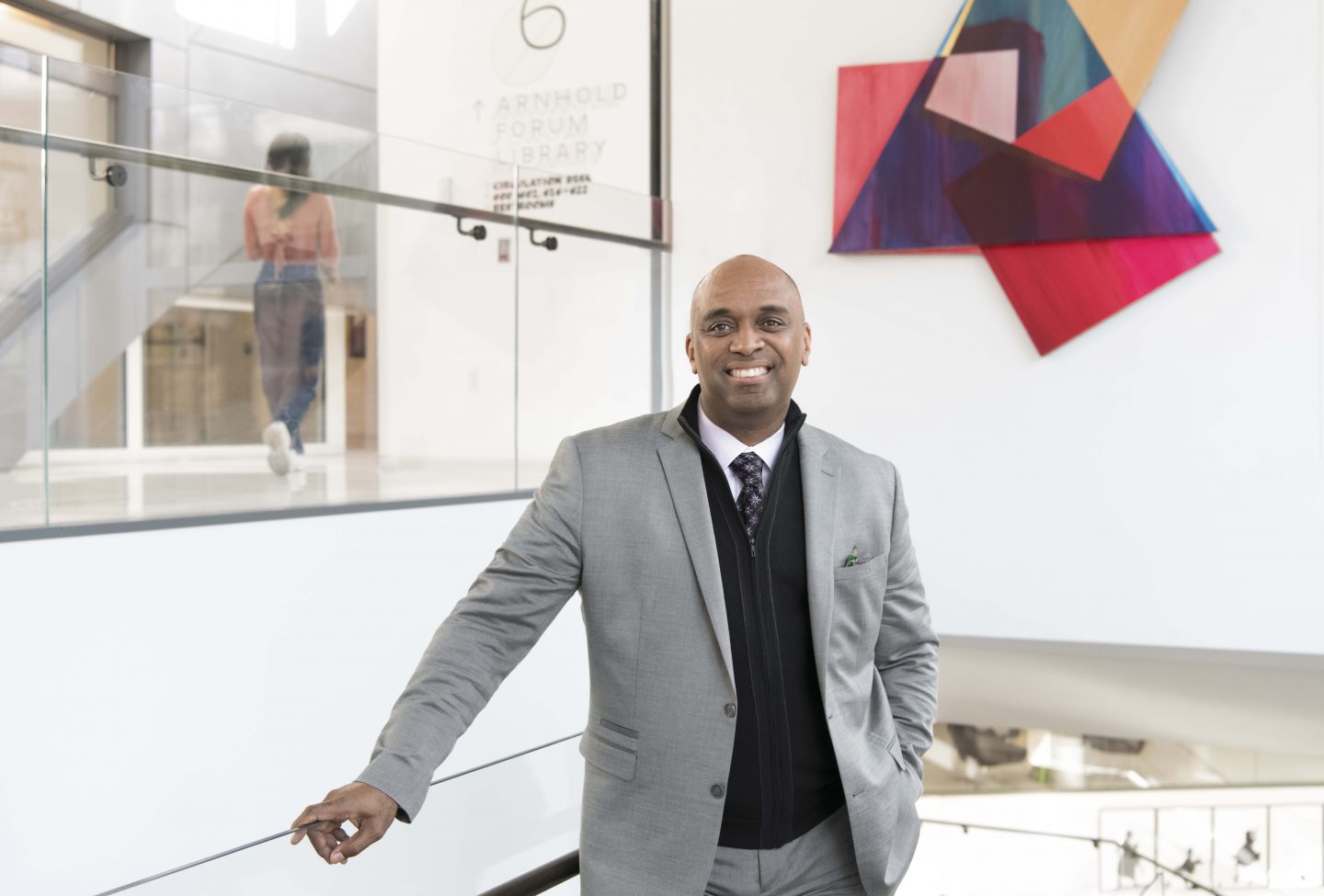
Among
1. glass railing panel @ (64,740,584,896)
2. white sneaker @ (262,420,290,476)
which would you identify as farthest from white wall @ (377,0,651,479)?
glass railing panel @ (64,740,584,896)

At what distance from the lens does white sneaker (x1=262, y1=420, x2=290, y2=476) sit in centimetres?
349

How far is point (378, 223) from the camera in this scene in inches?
148

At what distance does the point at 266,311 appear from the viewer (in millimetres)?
3473

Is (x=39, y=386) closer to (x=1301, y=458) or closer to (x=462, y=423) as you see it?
(x=462, y=423)

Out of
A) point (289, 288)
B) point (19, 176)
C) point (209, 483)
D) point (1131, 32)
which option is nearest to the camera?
point (19, 176)

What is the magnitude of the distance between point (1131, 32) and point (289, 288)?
3.26m

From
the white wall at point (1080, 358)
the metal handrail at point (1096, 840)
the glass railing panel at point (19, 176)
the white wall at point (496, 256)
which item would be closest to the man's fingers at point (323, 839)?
the glass railing panel at point (19, 176)

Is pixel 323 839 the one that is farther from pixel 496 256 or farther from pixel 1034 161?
pixel 1034 161

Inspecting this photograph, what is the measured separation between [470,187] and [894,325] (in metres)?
1.92

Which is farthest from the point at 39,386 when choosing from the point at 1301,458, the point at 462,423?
the point at 1301,458

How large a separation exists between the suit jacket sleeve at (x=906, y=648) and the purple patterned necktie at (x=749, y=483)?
0.80 feet

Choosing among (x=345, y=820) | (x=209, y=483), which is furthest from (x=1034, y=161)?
(x=345, y=820)

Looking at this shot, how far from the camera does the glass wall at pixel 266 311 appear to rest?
9.23 ft

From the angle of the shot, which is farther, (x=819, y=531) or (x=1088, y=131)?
(x=1088, y=131)
